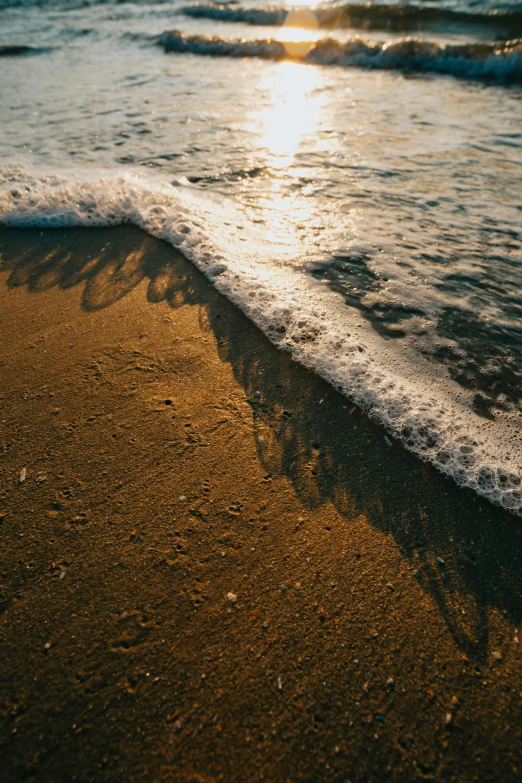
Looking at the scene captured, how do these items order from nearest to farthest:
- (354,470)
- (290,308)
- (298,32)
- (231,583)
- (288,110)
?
(231,583) < (354,470) < (290,308) < (288,110) < (298,32)

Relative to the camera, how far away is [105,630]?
5.82 ft

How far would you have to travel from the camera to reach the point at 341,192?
4.77 m

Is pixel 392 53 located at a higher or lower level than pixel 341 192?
higher

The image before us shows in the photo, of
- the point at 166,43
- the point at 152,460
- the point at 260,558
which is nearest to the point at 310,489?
the point at 260,558

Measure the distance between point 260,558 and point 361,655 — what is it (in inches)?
21.8

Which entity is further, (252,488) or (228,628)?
(252,488)

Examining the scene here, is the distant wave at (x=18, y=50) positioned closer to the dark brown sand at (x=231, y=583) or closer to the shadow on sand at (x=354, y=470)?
the shadow on sand at (x=354, y=470)

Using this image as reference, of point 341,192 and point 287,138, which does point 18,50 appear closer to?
point 287,138

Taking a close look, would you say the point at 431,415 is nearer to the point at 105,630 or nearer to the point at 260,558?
the point at 260,558

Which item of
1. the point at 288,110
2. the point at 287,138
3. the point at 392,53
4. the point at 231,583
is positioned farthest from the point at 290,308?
the point at 392,53

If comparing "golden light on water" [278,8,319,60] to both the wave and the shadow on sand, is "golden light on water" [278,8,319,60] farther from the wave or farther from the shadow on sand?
the shadow on sand

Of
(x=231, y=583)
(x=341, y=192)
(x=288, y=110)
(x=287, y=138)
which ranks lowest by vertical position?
(x=231, y=583)

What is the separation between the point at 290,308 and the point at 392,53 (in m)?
10.1

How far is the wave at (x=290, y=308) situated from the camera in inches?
98.8
